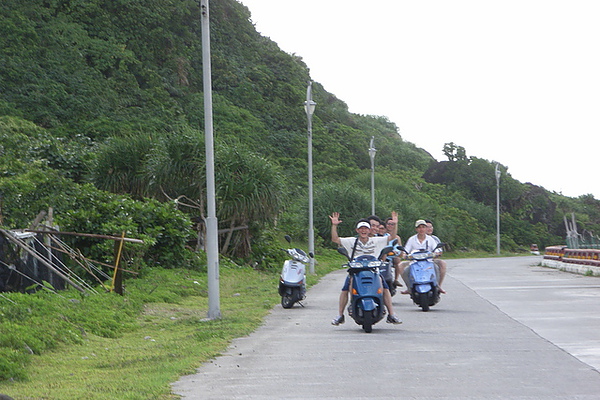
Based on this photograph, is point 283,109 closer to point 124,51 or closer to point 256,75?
point 256,75

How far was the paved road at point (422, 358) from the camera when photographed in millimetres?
7848

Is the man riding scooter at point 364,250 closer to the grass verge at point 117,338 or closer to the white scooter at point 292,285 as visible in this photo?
the grass verge at point 117,338

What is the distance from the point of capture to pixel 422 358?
9.80m

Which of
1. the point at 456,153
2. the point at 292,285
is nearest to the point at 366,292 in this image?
the point at 292,285

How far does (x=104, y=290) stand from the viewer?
16.8 m

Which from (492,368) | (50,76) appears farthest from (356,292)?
(50,76)

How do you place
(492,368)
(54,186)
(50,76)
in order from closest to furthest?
(492,368)
(54,186)
(50,76)

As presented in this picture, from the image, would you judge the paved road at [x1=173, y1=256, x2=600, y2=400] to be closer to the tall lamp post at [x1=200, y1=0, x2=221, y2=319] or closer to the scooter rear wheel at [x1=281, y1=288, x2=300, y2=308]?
the scooter rear wheel at [x1=281, y1=288, x2=300, y2=308]

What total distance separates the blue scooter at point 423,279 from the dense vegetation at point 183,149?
24.5ft

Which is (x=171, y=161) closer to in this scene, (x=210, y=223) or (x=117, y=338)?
(x=210, y=223)

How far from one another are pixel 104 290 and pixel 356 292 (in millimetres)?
6063

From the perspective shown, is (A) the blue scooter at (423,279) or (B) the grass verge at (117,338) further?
(A) the blue scooter at (423,279)

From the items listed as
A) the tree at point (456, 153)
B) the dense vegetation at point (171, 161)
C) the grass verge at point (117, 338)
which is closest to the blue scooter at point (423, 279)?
the grass verge at point (117, 338)

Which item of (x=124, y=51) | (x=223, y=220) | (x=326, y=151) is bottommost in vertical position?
(x=223, y=220)
